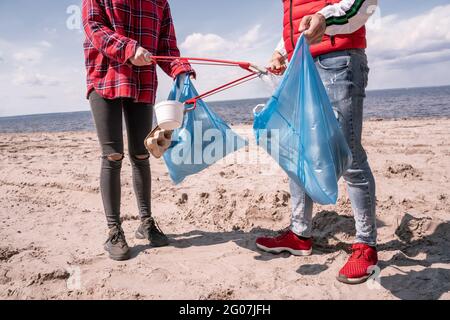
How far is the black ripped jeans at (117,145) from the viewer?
6.58 feet

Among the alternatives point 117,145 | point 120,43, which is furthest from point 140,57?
point 117,145

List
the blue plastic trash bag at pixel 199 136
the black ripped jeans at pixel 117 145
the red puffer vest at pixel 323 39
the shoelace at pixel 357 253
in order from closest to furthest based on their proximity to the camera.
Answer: the red puffer vest at pixel 323 39 → the shoelace at pixel 357 253 → the black ripped jeans at pixel 117 145 → the blue plastic trash bag at pixel 199 136

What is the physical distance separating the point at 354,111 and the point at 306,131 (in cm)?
30

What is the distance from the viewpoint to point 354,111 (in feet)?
5.46

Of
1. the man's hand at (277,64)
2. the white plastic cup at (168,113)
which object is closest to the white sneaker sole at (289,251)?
the white plastic cup at (168,113)

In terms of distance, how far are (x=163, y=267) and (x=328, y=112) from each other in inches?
50.0

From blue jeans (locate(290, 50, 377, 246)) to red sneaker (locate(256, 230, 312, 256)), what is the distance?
34 centimetres

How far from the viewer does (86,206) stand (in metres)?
3.17

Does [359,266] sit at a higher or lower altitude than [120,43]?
lower

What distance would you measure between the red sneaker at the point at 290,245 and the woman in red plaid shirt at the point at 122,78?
72 cm

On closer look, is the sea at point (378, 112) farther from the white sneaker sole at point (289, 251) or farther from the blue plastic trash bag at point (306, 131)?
the blue plastic trash bag at point (306, 131)

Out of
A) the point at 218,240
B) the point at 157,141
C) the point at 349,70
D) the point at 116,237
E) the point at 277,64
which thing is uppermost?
the point at 277,64

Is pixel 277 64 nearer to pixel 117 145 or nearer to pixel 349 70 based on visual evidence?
pixel 349 70
